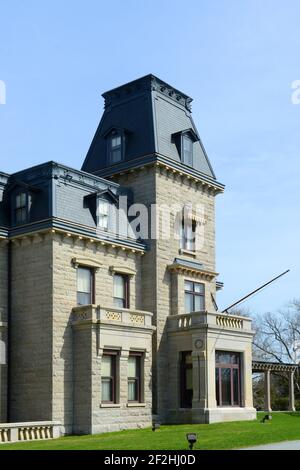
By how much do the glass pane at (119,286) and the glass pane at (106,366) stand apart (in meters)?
3.59

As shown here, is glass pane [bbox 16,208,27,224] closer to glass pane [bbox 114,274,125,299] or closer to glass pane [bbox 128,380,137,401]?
glass pane [bbox 114,274,125,299]

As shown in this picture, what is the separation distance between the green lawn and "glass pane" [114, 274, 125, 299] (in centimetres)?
632

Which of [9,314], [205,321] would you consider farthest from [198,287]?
[9,314]

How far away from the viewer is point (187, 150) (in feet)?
127

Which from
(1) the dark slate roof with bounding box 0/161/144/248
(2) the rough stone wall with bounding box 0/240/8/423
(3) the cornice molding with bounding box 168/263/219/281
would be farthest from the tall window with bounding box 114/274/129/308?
(2) the rough stone wall with bounding box 0/240/8/423

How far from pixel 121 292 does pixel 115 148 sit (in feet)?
25.9

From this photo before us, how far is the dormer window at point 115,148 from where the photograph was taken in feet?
125

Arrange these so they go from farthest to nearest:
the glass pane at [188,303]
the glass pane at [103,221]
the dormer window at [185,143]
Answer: the dormer window at [185,143] < the glass pane at [188,303] < the glass pane at [103,221]

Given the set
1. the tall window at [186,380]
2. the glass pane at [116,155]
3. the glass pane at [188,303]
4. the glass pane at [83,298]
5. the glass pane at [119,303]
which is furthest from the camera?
the glass pane at [116,155]

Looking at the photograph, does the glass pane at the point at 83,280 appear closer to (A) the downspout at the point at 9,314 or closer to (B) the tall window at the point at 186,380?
(A) the downspout at the point at 9,314

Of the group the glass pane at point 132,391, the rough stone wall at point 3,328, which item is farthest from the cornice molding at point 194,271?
the rough stone wall at point 3,328

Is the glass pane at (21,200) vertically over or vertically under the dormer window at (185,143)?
under

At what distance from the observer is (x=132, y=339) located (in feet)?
108
